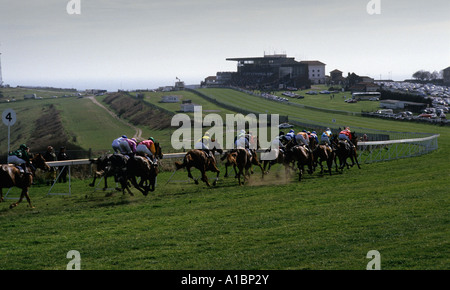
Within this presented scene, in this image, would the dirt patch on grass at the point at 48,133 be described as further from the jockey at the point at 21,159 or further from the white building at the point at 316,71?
the white building at the point at 316,71

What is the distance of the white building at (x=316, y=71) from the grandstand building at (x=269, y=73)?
498 centimetres

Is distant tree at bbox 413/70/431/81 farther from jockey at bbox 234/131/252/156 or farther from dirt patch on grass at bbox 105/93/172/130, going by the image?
jockey at bbox 234/131/252/156

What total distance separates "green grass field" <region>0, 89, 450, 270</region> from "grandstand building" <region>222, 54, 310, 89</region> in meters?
104

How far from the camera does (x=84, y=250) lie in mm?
9727

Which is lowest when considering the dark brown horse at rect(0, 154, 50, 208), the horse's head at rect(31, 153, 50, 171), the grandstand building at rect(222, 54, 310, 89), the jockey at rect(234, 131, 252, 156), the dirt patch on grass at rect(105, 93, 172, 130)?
the dark brown horse at rect(0, 154, 50, 208)

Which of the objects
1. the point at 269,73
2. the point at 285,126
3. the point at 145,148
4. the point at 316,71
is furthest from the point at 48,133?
the point at 316,71

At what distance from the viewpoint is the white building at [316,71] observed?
5133 inches

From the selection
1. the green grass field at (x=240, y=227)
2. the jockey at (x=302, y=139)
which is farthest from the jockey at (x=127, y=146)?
the jockey at (x=302, y=139)

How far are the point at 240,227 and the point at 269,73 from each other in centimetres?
12357

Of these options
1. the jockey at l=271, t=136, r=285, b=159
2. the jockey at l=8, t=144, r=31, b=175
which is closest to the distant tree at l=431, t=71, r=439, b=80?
the jockey at l=271, t=136, r=285, b=159

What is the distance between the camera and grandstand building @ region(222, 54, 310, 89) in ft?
397

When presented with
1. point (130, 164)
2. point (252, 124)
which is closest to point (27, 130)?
point (252, 124)
